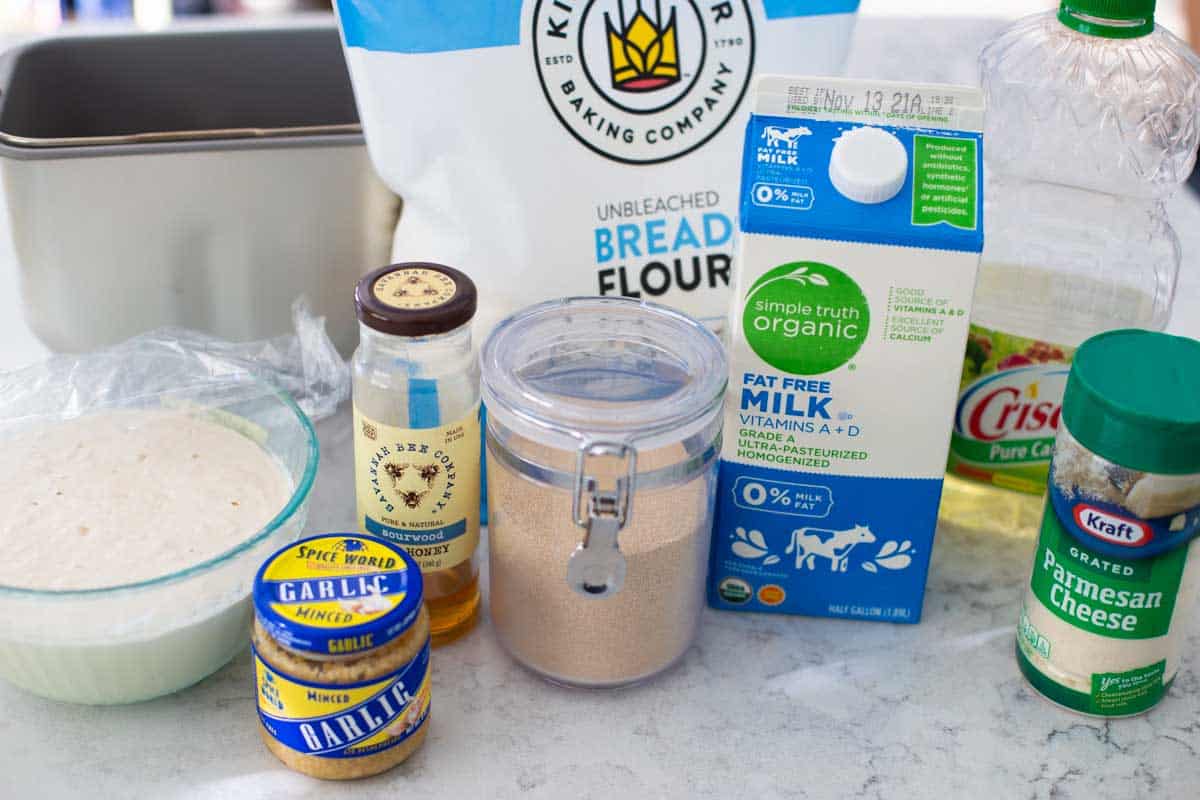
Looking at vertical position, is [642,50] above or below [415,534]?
above

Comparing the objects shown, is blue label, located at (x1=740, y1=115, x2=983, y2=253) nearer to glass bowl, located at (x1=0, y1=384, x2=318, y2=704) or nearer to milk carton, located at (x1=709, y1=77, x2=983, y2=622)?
milk carton, located at (x1=709, y1=77, x2=983, y2=622)

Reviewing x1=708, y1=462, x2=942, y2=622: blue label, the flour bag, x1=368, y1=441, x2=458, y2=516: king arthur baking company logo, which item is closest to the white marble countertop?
x1=708, y1=462, x2=942, y2=622: blue label

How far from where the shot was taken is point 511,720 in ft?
2.92

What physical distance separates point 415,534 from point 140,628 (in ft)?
0.58

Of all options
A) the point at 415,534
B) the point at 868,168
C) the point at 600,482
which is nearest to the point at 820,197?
the point at 868,168

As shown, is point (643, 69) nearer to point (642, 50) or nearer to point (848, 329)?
point (642, 50)

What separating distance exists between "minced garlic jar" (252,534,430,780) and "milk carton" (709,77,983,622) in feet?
0.79

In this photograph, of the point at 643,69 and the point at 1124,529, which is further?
the point at 643,69

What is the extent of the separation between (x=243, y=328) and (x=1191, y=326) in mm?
841

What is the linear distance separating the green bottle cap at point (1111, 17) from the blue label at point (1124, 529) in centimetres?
33

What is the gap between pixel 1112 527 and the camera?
0.82 m

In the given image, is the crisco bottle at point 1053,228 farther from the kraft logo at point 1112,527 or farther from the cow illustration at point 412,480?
the cow illustration at point 412,480

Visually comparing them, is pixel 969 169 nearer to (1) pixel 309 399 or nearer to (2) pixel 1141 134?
(2) pixel 1141 134

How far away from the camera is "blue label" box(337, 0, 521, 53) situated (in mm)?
969
